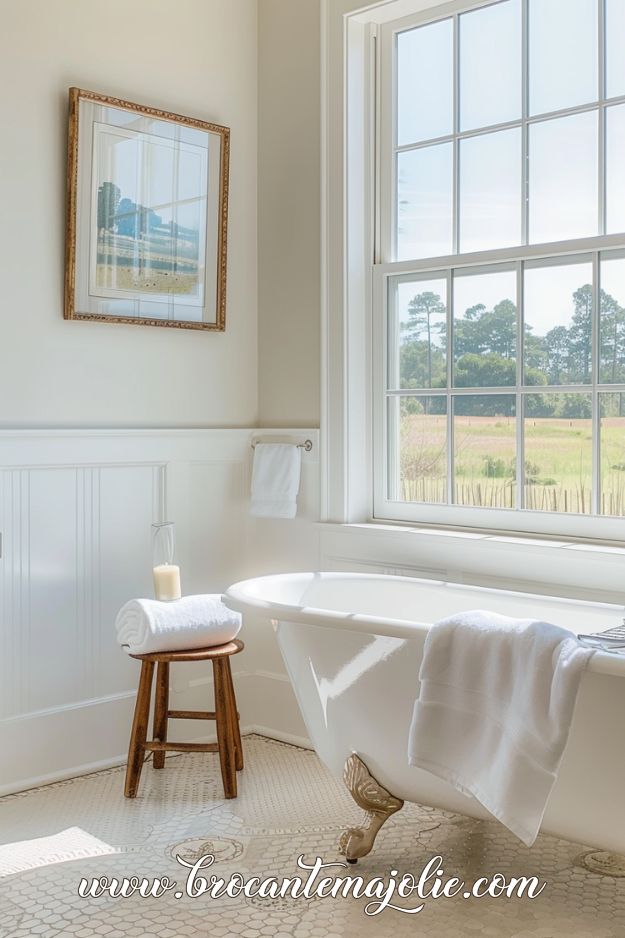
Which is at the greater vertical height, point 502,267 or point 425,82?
point 425,82

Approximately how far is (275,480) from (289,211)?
3.10ft

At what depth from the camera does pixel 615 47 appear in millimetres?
2746

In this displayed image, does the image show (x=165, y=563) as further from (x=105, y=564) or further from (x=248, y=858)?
(x=248, y=858)

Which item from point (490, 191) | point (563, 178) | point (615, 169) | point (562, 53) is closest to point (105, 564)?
point (490, 191)

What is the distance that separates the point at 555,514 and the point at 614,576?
1.06 ft

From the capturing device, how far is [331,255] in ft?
10.8

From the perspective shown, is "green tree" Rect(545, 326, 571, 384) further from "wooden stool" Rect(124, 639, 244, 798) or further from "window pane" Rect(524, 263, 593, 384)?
"wooden stool" Rect(124, 639, 244, 798)

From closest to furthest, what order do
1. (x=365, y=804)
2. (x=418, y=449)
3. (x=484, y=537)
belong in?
(x=365, y=804)
(x=484, y=537)
(x=418, y=449)

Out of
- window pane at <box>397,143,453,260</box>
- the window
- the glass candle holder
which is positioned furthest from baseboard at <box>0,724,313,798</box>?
window pane at <box>397,143,453,260</box>

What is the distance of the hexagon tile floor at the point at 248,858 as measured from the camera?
7.02ft

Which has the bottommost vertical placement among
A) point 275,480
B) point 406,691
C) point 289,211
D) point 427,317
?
point 406,691

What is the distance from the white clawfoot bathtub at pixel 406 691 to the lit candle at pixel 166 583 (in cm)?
32

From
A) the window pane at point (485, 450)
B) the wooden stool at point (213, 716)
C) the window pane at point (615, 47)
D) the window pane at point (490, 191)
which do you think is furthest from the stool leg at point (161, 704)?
the window pane at point (615, 47)

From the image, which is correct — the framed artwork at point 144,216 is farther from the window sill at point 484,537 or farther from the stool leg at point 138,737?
the stool leg at point 138,737
